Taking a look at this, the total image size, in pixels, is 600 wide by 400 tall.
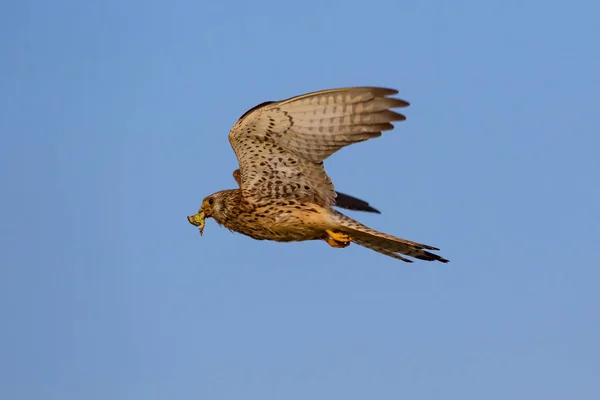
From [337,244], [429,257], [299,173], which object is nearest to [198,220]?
[299,173]

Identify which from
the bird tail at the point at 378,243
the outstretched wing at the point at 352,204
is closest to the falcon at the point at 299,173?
the bird tail at the point at 378,243

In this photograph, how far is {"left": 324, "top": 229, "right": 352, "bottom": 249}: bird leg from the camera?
1511 centimetres

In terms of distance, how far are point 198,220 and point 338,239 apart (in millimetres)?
2484

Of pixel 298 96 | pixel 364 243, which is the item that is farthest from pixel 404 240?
pixel 298 96

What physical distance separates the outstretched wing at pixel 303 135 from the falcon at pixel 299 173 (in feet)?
0.04

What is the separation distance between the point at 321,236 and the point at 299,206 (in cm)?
51

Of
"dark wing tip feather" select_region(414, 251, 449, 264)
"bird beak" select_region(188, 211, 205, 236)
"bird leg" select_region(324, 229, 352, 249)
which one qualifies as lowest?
"dark wing tip feather" select_region(414, 251, 449, 264)

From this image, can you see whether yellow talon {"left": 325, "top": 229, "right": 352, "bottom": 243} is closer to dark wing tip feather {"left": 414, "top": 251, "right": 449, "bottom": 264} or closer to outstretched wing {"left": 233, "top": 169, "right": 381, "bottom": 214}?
dark wing tip feather {"left": 414, "top": 251, "right": 449, "bottom": 264}

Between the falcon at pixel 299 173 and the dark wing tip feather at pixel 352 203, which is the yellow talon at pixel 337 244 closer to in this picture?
the falcon at pixel 299 173

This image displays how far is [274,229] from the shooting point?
15.4 m

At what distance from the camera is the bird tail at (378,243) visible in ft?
48.6

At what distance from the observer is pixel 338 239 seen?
15109 mm

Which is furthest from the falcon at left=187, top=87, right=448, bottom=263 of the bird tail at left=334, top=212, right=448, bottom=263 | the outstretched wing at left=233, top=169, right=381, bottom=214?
the outstretched wing at left=233, top=169, right=381, bottom=214

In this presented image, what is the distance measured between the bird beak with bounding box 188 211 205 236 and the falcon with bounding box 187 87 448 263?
29cm
